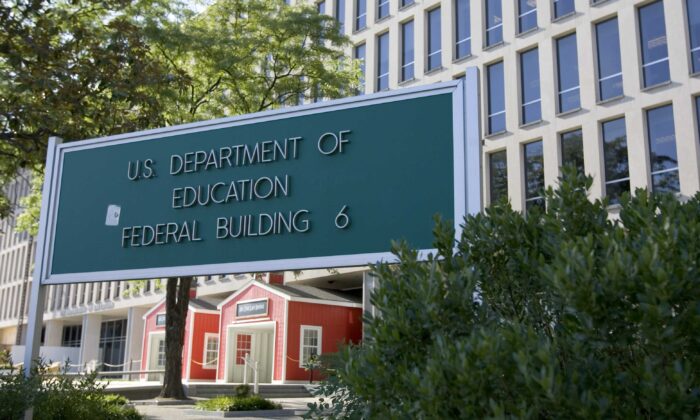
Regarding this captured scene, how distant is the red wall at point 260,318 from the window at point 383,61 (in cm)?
1113

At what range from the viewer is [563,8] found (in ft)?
89.1

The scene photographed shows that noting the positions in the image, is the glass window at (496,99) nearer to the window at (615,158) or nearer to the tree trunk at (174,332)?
the window at (615,158)

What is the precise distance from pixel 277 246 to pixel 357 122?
136 centimetres

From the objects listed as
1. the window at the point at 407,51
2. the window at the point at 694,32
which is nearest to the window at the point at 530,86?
the window at the point at 694,32

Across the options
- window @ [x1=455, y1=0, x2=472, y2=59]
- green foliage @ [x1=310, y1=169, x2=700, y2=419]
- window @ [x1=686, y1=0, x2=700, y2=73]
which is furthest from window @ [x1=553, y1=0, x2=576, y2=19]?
green foliage @ [x1=310, y1=169, x2=700, y2=419]

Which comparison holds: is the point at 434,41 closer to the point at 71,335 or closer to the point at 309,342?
the point at 309,342

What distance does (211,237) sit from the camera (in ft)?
22.6

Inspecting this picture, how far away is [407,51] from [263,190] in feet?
90.4

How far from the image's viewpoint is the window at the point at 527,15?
92.2ft

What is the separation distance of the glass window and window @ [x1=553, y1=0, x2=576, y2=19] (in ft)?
9.83

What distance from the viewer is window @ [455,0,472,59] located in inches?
1201

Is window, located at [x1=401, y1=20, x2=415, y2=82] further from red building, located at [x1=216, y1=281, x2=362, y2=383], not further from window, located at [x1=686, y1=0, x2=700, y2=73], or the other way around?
window, located at [x1=686, y1=0, x2=700, y2=73]

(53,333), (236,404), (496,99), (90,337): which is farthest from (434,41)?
(53,333)

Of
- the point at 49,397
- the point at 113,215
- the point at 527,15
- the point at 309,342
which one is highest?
the point at 527,15
